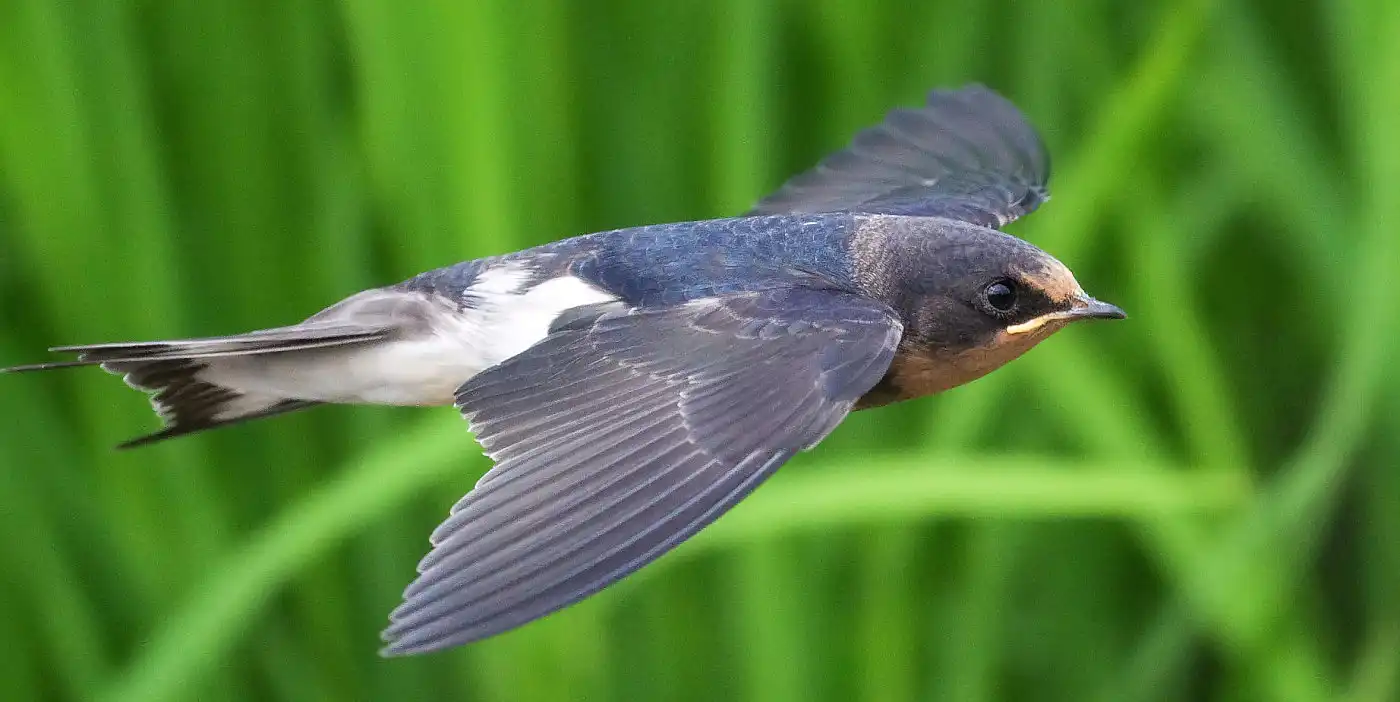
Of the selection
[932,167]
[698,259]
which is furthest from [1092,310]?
[932,167]

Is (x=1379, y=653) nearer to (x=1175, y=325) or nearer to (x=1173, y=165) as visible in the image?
(x=1175, y=325)

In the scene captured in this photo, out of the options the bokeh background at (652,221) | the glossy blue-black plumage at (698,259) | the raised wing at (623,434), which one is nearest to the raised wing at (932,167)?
the bokeh background at (652,221)

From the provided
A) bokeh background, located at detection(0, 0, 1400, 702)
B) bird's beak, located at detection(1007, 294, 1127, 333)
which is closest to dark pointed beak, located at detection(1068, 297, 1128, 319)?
bird's beak, located at detection(1007, 294, 1127, 333)

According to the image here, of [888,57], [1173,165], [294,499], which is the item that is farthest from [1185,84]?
[294,499]

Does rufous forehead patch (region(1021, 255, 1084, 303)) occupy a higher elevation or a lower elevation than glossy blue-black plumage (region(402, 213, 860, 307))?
lower

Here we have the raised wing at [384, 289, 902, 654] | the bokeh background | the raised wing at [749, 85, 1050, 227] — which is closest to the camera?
the raised wing at [384, 289, 902, 654]

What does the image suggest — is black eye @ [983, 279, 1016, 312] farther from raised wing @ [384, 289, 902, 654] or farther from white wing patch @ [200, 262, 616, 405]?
white wing patch @ [200, 262, 616, 405]
